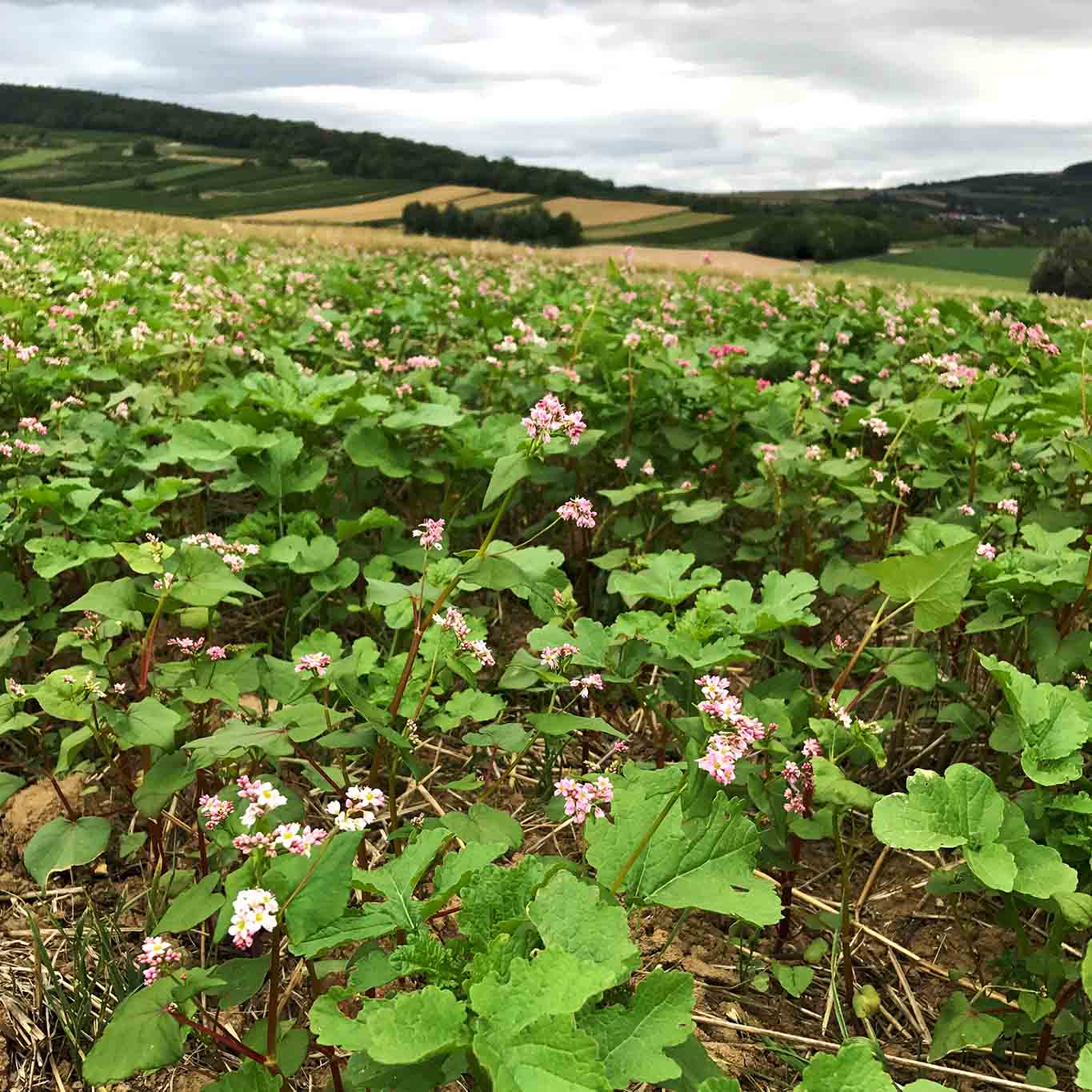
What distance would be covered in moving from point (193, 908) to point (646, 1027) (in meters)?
0.91

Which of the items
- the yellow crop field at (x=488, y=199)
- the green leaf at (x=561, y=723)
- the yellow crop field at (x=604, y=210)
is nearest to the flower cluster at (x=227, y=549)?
the green leaf at (x=561, y=723)

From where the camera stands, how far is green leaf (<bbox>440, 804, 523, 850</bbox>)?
1.99 metres

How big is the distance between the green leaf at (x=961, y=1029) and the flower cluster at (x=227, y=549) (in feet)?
6.96

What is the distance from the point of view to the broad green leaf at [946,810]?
1774 mm

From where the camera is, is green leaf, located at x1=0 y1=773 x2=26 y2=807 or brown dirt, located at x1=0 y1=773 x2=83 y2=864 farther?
brown dirt, located at x1=0 y1=773 x2=83 y2=864

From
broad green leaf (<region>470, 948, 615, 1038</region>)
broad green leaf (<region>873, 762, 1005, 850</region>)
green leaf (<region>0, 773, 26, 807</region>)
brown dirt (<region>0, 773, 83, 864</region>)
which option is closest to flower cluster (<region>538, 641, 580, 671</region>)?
broad green leaf (<region>873, 762, 1005, 850</region>)

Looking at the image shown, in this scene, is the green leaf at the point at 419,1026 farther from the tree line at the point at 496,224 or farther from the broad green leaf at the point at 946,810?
the tree line at the point at 496,224

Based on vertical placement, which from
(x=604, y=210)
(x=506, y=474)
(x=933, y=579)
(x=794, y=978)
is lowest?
(x=794, y=978)

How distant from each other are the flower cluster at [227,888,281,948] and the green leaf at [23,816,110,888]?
0.92 metres

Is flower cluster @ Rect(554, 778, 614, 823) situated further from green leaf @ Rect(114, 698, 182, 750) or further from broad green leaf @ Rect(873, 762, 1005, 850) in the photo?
green leaf @ Rect(114, 698, 182, 750)

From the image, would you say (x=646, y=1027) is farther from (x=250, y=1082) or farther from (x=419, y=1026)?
(x=250, y=1082)

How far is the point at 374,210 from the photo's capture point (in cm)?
4653

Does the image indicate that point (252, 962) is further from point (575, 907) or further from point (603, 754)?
point (603, 754)

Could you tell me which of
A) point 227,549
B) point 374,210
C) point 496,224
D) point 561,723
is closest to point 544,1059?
point 561,723
